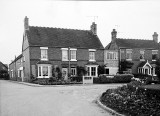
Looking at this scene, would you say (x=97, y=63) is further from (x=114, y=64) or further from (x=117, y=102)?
(x=117, y=102)

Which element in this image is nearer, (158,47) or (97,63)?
(97,63)

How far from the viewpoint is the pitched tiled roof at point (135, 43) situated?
4175 centimetres

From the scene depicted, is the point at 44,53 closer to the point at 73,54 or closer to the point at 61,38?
the point at 61,38

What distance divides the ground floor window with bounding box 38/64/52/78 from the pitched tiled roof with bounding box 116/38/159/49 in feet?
47.7

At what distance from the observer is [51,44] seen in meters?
35.4

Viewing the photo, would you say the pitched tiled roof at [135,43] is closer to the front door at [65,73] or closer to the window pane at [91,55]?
the window pane at [91,55]

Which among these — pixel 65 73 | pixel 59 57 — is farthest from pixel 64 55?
pixel 65 73

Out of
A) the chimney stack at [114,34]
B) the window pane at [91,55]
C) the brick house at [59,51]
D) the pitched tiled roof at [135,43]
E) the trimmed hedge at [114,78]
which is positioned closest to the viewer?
the trimmed hedge at [114,78]

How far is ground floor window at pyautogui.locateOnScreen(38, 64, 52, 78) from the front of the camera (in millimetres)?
33875

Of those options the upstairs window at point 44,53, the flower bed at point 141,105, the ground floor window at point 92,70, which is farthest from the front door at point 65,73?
the flower bed at point 141,105

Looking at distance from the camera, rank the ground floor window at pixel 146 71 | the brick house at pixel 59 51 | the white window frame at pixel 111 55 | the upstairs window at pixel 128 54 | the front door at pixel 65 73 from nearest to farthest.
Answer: the brick house at pixel 59 51
the front door at pixel 65 73
the white window frame at pixel 111 55
the ground floor window at pixel 146 71
the upstairs window at pixel 128 54

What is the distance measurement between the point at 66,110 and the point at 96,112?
1.49 metres

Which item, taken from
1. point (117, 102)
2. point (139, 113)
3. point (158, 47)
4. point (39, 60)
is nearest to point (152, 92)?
point (117, 102)

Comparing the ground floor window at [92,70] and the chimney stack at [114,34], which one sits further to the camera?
the chimney stack at [114,34]
